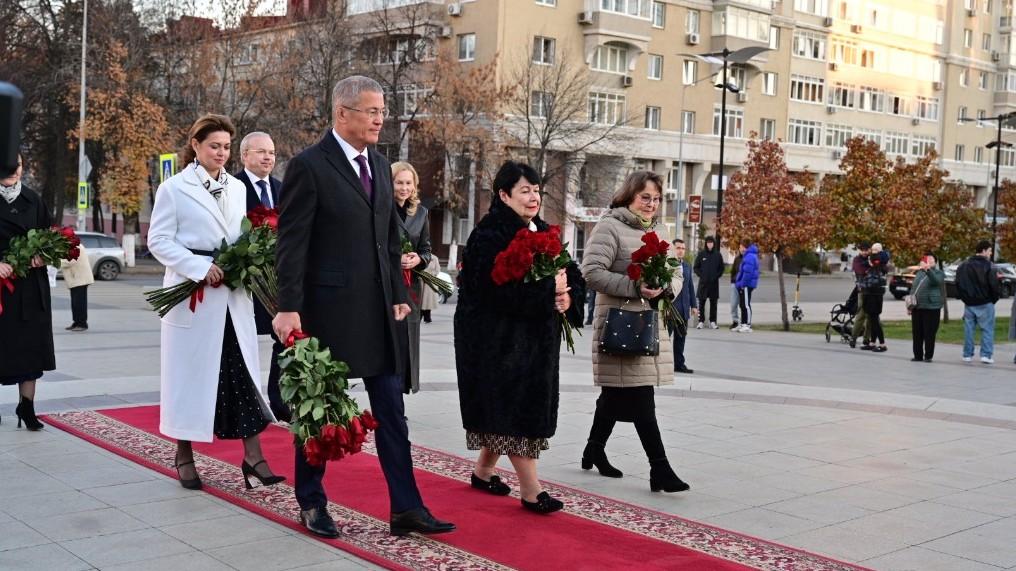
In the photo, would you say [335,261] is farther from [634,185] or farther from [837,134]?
[837,134]

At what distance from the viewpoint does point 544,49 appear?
52.7m

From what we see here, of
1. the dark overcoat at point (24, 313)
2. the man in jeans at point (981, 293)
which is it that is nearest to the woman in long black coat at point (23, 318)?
the dark overcoat at point (24, 313)

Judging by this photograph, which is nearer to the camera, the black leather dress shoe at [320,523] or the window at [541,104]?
the black leather dress shoe at [320,523]

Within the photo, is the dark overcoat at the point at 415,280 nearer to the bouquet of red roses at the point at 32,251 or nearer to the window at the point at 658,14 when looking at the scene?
the bouquet of red roses at the point at 32,251

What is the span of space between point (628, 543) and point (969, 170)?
266ft

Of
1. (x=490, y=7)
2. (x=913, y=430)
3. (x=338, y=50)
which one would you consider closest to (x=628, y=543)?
(x=913, y=430)

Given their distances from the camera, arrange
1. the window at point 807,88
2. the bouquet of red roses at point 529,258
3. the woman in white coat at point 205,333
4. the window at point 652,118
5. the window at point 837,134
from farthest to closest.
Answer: the window at point 837,134 → the window at point 807,88 → the window at point 652,118 → the woman in white coat at point 205,333 → the bouquet of red roses at point 529,258

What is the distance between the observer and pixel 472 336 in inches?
244

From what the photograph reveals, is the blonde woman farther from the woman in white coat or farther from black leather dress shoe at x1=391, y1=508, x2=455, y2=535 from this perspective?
black leather dress shoe at x1=391, y1=508, x2=455, y2=535

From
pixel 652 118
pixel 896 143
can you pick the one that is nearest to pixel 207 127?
pixel 652 118

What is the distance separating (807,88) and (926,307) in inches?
2071

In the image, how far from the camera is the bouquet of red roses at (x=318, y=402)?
512cm

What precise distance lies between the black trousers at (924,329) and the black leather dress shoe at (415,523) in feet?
45.3

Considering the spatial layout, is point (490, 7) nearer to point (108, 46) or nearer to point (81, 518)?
point (108, 46)
